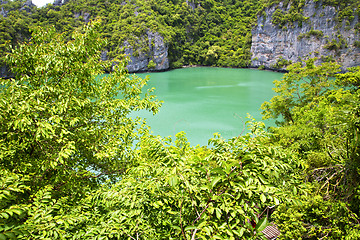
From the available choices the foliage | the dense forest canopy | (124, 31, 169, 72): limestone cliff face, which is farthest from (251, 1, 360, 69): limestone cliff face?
the dense forest canopy

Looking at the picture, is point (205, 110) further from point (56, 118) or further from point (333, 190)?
point (56, 118)

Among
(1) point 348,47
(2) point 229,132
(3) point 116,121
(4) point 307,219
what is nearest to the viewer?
(3) point 116,121

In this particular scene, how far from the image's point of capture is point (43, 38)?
2.76m

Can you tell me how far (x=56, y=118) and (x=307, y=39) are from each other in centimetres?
4711

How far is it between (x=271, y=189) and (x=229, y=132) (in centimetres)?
1192

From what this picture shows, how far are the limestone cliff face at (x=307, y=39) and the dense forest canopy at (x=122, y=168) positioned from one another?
39.0 m

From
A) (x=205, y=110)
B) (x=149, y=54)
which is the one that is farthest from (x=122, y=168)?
(x=149, y=54)

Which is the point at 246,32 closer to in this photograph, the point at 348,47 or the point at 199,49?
the point at 199,49

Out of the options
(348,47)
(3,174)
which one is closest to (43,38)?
(3,174)

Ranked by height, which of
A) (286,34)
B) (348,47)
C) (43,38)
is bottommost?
(43,38)

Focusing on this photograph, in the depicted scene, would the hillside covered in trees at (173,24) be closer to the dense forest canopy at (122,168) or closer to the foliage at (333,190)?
the dense forest canopy at (122,168)

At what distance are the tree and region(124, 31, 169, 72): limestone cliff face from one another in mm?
40586

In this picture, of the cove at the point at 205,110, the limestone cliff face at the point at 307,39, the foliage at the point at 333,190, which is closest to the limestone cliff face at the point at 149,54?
the cove at the point at 205,110

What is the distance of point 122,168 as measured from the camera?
9.97 ft
